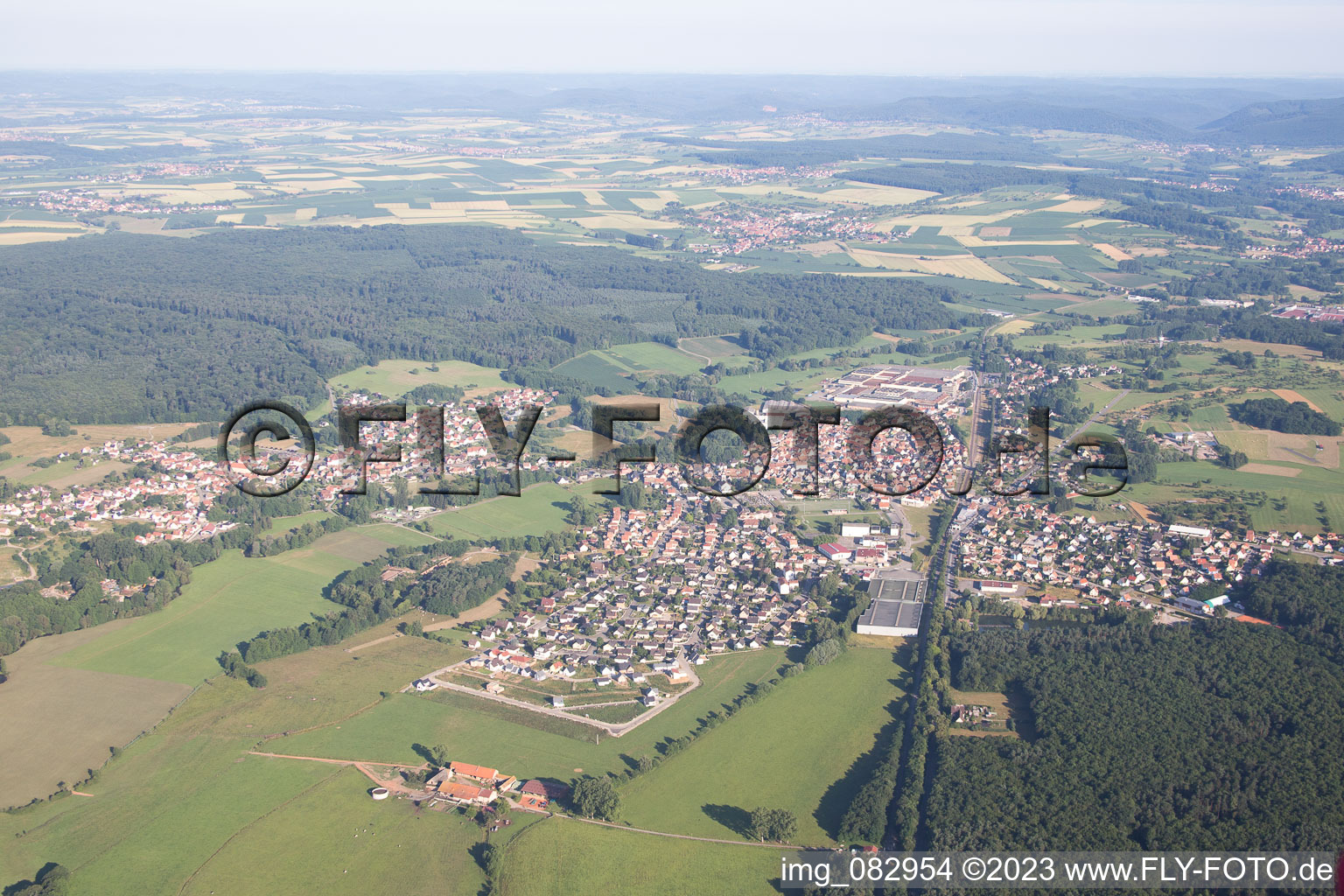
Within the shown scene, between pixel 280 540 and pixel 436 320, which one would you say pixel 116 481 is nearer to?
pixel 280 540

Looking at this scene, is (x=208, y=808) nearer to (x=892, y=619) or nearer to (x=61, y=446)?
(x=892, y=619)

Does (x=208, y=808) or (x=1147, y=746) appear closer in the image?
(x=208, y=808)

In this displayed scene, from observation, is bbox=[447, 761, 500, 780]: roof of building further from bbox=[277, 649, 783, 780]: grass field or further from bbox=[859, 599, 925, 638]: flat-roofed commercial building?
bbox=[859, 599, 925, 638]: flat-roofed commercial building

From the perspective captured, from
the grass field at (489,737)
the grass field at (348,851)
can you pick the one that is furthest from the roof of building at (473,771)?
the grass field at (348,851)

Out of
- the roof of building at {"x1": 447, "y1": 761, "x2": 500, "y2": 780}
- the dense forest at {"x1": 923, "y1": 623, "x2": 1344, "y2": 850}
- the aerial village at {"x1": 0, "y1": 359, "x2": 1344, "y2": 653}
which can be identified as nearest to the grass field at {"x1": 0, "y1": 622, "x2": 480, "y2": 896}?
the roof of building at {"x1": 447, "y1": 761, "x2": 500, "y2": 780}

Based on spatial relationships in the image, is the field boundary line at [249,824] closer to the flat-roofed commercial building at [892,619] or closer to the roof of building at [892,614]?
the flat-roofed commercial building at [892,619]

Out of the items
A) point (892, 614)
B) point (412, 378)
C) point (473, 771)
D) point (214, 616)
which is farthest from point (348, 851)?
point (412, 378)
